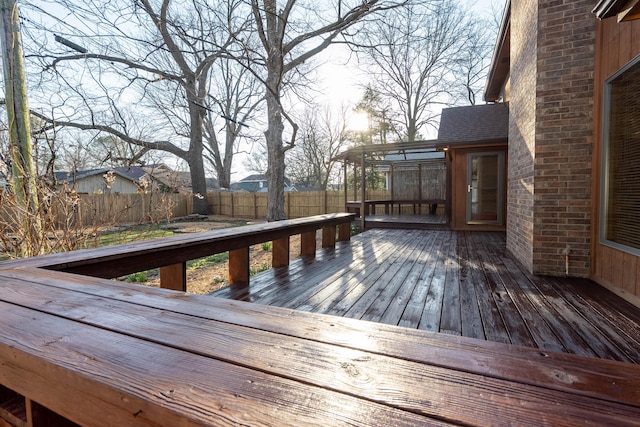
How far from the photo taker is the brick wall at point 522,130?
3.86 metres

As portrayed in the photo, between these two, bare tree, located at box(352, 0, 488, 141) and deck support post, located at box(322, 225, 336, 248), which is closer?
deck support post, located at box(322, 225, 336, 248)

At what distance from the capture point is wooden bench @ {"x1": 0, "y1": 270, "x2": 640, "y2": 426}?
0.66 m

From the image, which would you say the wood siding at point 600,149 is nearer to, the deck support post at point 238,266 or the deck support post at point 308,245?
the deck support post at point 308,245

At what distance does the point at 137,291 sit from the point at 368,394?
3.99ft

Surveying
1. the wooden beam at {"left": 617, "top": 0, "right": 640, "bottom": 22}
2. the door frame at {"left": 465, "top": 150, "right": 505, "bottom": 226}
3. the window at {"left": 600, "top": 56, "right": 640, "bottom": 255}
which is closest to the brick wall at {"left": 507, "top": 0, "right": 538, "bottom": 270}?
the window at {"left": 600, "top": 56, "right": 640, "bottom": 255}

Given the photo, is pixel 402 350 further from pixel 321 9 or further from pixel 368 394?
pixel 321 9

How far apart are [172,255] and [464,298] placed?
2666 mm

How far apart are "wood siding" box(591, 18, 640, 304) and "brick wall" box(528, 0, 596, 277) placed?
0.07 m

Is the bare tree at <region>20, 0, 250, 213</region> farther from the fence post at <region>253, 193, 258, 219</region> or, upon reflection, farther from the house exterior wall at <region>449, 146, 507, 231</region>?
the fence post at <region>253, 193, 258, 219</region>

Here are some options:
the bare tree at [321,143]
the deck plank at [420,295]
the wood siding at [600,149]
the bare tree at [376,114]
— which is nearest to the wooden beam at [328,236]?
the deck plank at [420,295]

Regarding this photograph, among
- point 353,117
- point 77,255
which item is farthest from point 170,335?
point 353,117

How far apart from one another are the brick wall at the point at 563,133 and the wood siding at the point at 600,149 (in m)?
0.07

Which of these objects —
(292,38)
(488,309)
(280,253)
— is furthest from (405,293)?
(292,38)

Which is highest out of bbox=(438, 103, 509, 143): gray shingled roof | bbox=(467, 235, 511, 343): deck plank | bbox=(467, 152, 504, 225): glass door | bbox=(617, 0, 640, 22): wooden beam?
bbox=(438, 103, 509, 143): gray shingled roof
